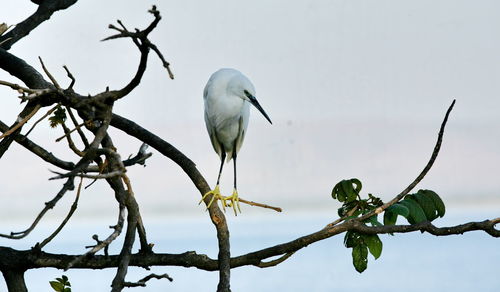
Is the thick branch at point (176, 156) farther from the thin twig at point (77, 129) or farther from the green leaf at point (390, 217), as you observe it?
the green leaf at point (390, 217)

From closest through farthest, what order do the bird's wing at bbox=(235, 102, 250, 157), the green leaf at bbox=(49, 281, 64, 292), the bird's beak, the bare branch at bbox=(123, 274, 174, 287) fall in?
1. the bare branch at bbox=(123, 274, 174, 287)
2. the green leaf at bbox=(49, 281, 64, 292)
3. the bird's beak
4. the bird's wing at bbox=(235, 102, 250, 157)

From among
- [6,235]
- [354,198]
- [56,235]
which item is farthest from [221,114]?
[6,235]

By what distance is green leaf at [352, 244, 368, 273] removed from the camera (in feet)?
7.55

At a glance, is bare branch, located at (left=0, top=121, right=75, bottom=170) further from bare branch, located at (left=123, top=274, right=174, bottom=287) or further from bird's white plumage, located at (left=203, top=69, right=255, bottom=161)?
bird's white plumage, located at (left=203, top=69, right=255, bottom=161)

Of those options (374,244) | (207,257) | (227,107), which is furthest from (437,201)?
(227,107)

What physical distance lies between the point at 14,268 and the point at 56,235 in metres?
0.30

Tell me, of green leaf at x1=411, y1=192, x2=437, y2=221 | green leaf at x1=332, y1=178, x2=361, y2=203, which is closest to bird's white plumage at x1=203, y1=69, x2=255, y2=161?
green leaf at x1=332, y1=178, x2=361, y2=203

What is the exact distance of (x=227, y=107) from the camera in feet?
11.0

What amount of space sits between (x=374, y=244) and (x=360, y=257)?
0.06 metres

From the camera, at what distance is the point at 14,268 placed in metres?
2.40

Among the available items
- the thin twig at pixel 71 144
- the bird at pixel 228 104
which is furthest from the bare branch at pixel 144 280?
the bird at pixel 228 104

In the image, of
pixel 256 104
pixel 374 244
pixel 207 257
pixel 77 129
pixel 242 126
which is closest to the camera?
pixel 77 129

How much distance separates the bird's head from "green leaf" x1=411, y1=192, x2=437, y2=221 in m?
1.07

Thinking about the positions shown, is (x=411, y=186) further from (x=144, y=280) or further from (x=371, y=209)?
(x=144, y=280)
